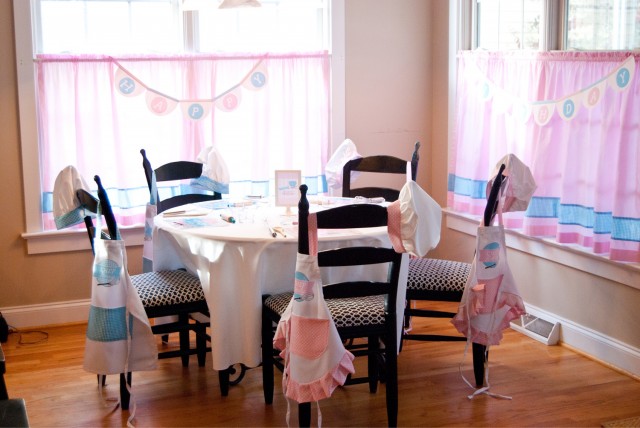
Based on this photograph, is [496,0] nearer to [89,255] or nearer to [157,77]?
[157,77]

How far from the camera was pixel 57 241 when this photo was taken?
4441 mm

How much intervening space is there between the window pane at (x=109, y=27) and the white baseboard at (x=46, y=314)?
138 centimetres

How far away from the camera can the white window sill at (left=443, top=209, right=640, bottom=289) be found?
358 cm

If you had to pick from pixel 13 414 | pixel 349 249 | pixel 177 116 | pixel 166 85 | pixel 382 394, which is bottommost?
pixel 382 394

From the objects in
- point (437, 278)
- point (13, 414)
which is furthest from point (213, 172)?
point (13, 414)

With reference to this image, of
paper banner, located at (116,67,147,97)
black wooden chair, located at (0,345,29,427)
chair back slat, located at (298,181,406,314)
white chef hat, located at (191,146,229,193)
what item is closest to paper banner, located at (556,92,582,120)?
chair back slat, located at (298,181,406,314)

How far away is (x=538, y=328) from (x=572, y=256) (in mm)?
465

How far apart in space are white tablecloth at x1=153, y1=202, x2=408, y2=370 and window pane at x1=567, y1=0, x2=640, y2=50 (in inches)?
53.5

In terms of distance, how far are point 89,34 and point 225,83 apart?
2.54 feet

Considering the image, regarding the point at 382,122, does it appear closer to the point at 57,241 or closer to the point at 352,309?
the point at 57,241

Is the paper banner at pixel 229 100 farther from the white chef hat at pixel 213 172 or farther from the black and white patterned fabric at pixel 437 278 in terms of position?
the black and white patterned fabric at pixel 437 278

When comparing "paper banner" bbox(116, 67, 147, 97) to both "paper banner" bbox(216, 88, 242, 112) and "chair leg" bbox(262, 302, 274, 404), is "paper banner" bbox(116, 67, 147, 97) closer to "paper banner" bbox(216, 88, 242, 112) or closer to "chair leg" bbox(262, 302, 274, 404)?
"paper banner" bbox(216, 88, 242, 112)

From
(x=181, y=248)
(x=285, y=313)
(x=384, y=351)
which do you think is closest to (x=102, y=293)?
(x=181, y=248)

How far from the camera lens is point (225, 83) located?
462cm
